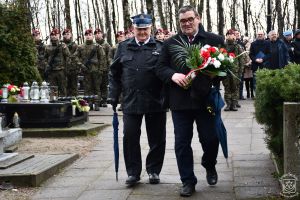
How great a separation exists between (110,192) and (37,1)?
158 feet

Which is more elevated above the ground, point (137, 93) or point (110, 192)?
point (137, 93)

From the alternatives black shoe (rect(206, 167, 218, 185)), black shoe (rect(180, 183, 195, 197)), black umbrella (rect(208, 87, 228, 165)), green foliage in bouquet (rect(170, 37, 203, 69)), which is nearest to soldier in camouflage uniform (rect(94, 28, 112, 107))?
black shoe (rect(206, 167, 218, 185))

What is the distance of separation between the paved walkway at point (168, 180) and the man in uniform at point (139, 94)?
0.30 meters

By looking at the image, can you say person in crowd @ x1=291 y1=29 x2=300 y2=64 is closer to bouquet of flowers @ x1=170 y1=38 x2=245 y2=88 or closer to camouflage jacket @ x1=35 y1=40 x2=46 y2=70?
camouflage jacket @ x1=35 y1=40 x2=46 y2=70

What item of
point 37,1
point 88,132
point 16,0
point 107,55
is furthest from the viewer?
point 37,1

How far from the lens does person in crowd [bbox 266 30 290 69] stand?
17094 mm

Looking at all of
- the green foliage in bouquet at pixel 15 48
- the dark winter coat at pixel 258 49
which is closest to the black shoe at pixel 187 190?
the green foliage in bouquet at pixel 15 48

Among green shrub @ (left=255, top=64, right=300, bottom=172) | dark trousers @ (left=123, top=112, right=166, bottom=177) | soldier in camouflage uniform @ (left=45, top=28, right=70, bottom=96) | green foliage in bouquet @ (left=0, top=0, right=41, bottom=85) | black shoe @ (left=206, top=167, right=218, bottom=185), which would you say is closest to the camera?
green shrub @ (left=255, top=64, right=300, bottom=172)

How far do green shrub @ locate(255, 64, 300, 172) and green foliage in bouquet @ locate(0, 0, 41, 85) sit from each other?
288 inches

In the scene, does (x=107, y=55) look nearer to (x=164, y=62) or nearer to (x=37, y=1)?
(x=164, y=62)

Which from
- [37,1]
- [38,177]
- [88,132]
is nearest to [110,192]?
[38,177]

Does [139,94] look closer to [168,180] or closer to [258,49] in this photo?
[168,180]

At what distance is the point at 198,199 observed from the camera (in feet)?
22.0

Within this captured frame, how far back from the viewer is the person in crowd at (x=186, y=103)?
6898 millimetres
